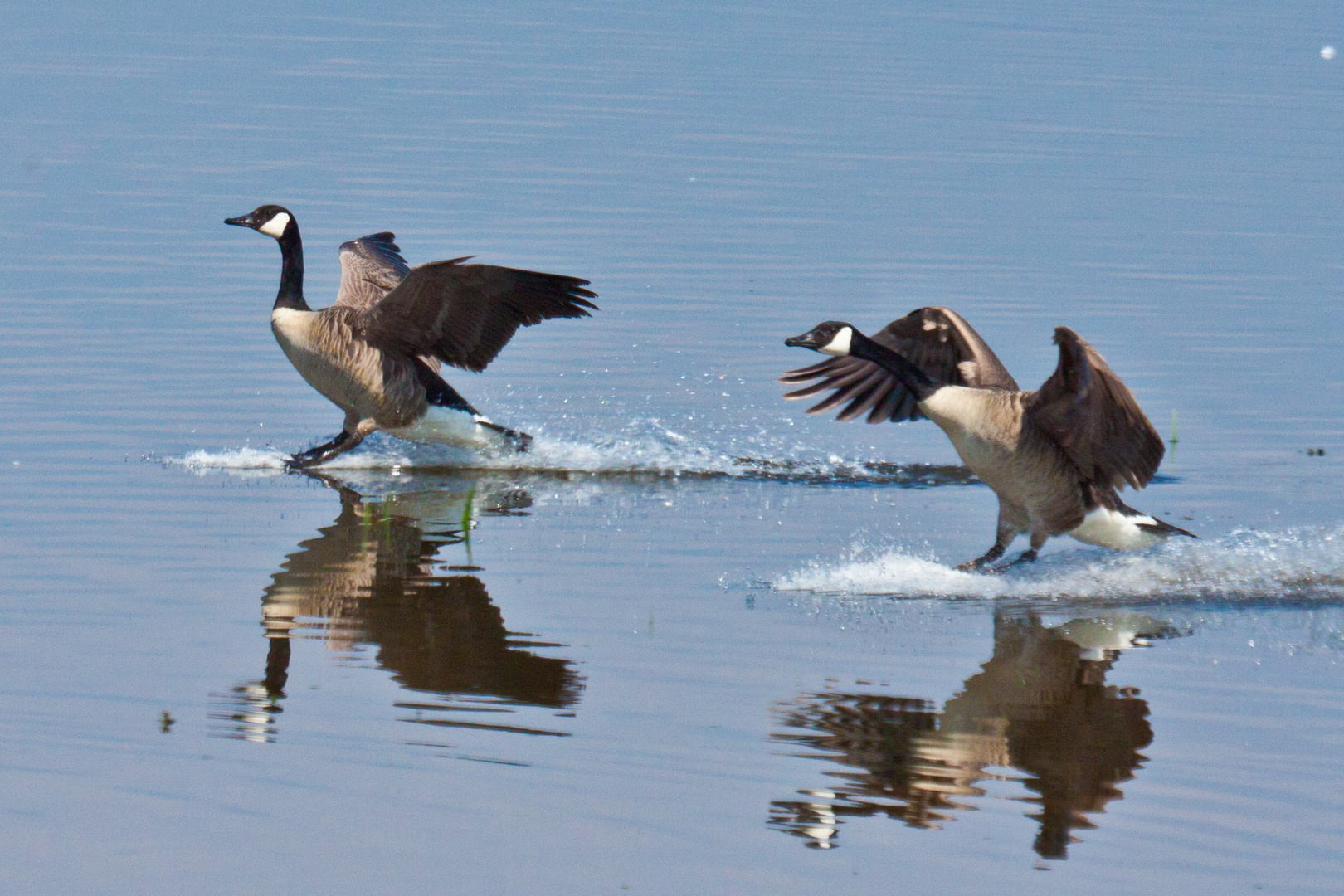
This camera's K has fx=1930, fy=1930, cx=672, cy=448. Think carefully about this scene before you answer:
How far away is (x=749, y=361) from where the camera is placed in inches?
518

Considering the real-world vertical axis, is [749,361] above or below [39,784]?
above

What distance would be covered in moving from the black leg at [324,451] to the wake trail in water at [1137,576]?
11.3 ft

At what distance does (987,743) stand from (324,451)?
5.67 m

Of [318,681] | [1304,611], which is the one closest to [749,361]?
[1304,611]

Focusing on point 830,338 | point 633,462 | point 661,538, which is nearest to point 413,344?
point 633,462

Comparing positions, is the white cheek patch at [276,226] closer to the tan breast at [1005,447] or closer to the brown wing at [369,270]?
the brown wing at [369,270]

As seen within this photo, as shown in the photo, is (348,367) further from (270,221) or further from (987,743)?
(987,743)

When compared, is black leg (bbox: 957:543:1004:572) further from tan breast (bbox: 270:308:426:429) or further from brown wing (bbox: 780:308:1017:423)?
tan breast (bbox: 270:308:426:429)

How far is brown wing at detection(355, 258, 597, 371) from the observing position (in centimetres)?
1089

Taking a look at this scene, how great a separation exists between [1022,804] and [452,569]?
139 inches

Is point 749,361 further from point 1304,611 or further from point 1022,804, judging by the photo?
point 1022,804

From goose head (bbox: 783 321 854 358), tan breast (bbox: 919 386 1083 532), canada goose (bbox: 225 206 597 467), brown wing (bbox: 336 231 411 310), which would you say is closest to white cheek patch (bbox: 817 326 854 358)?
goose head (bbox: 783 321 854 358)

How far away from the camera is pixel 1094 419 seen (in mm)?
8586

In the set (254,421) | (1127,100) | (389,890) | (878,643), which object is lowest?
(389,890)
